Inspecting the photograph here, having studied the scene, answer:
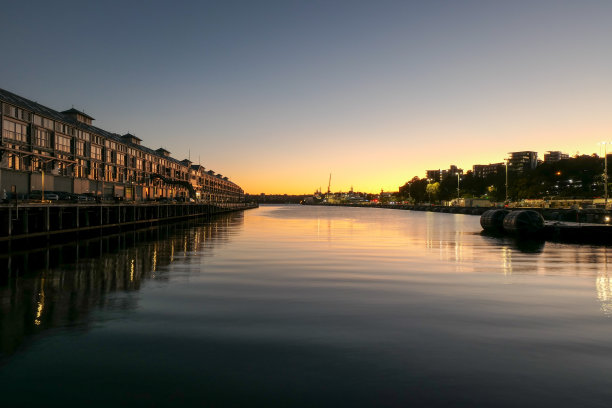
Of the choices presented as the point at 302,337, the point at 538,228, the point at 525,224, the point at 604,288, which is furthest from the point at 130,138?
the point at 302,337

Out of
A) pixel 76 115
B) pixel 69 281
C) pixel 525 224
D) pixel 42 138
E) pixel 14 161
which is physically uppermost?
pixel 76 115

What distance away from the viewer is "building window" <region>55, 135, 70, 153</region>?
7444 cm

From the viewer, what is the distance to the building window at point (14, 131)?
197ft

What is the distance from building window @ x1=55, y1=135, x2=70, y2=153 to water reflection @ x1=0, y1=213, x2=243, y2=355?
44.0 m

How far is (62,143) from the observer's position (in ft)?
251

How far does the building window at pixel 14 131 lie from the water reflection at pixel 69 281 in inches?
1271

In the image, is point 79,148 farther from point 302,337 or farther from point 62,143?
point 302,337

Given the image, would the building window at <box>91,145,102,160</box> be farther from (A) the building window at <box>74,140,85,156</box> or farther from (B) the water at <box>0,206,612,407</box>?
(B) the water at <box>0,206,612,407</box>

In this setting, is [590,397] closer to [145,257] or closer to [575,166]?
[145,257]

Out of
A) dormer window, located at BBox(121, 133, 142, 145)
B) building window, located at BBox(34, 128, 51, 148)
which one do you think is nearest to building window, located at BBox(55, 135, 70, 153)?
building window, located at BBox(34, 128, 51, 148)

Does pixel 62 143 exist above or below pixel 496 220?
above

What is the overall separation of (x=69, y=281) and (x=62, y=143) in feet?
213

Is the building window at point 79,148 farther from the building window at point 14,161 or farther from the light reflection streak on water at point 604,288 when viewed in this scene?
the light reflection streak on water at point 604,288

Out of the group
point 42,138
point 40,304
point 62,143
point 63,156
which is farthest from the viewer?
point 62,143
